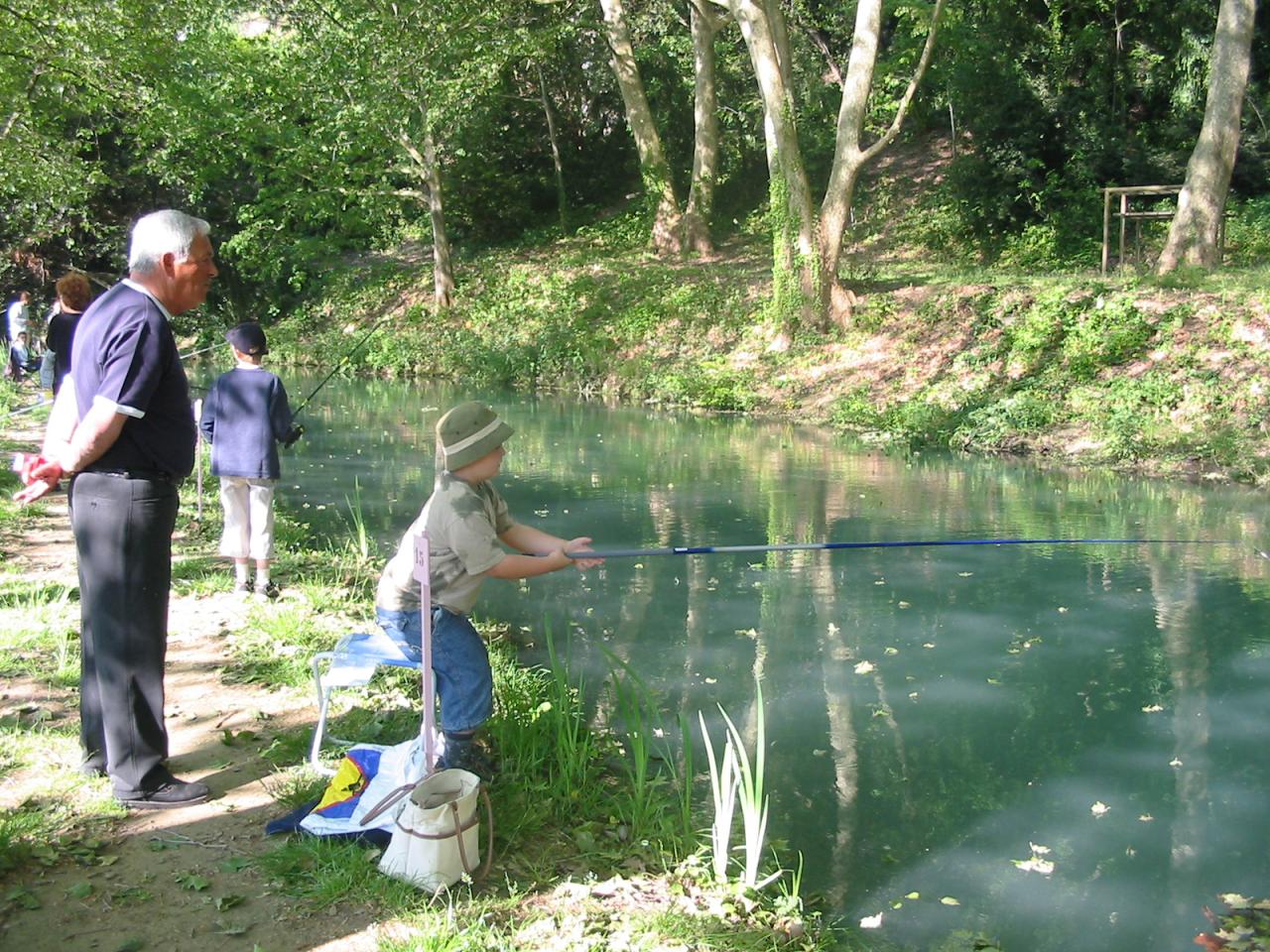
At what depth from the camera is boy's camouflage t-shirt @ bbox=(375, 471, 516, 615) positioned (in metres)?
3.90

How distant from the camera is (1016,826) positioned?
4.58 m

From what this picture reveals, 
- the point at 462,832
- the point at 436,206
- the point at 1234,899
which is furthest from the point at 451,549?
the point at 436,206

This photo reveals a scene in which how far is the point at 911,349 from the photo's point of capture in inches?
662

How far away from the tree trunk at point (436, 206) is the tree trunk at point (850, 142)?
10001 millimetres

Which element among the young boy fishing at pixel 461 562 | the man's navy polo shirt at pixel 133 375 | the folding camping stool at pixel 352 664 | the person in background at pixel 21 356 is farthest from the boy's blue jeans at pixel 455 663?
the person in background at pixel 21 356

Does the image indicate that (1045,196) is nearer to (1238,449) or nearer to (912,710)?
(1238,449)

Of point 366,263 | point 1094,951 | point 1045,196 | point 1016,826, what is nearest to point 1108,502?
point 1016,826

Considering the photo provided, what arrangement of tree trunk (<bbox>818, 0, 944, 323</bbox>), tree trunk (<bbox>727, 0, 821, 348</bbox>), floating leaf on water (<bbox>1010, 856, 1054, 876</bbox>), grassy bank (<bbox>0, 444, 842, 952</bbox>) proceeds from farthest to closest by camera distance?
tree trunk (<bbox>727, 0, 821, 348</bbox>)
tree trunk (<bbox>818, 0, 944, 323</bbox>)
floating leaf on water (<bbox>1010, 856, 1054, 876</bbox>)
grassy bank (<bbox>0, 444, 842, 952</bbox>)

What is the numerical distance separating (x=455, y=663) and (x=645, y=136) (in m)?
22.8

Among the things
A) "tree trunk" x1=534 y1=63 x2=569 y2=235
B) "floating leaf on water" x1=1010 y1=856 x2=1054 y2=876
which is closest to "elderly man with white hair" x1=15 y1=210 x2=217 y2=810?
"floating leaf on water" x1=1010 y1=856 x2=1054 y2=876

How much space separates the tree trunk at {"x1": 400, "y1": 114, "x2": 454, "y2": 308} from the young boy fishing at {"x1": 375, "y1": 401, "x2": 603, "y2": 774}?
21661mm

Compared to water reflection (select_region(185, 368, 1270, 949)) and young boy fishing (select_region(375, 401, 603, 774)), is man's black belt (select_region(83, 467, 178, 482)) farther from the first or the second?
water reflection (select_region(185, 368, 1270, 949))

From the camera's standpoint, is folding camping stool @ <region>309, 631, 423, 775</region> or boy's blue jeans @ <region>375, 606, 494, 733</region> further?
folding camping stool @ <region>309, 631, 423, 775</region>

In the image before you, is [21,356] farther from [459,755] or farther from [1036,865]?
[1036,865]
